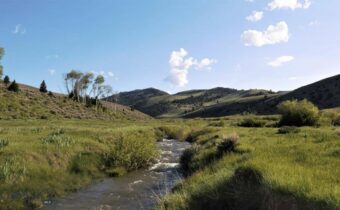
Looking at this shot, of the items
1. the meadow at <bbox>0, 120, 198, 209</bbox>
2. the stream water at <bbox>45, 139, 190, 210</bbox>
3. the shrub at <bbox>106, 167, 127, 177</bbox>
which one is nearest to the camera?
the stream water at <bbox>45, 139, 190, 210</bbox>

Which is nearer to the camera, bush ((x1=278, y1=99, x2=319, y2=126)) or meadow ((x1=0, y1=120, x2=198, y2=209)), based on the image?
meadow ((x1=0, y1=120, x2=198, y2=209))

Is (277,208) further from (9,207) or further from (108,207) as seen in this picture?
(9,207)

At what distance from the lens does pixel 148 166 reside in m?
25.2

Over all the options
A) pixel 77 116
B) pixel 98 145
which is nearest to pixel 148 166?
pixel 98 145

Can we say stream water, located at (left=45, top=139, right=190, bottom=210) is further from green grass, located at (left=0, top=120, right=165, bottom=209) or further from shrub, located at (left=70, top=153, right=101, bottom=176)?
shrub, located at (left=70, top=153, right=101, bottom=176)

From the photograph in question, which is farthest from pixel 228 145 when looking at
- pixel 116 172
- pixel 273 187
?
pixel 273 187

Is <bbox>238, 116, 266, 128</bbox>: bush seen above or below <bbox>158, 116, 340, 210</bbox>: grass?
above

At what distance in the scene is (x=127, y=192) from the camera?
692 inches

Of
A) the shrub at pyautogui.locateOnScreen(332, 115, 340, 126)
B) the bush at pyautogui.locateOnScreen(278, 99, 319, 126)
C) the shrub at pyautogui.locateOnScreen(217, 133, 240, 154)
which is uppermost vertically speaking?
the bush at pyautogui.locateOnScreen(278, 99, 319, 126)

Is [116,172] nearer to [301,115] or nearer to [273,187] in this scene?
[273,187]

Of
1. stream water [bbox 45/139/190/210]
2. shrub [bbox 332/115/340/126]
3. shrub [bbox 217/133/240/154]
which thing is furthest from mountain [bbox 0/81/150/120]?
shrub [bbox 217/133/240/154]

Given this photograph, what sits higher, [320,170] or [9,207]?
[320,170]

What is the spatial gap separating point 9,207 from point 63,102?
80.1 m

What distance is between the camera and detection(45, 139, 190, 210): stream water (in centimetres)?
1495
